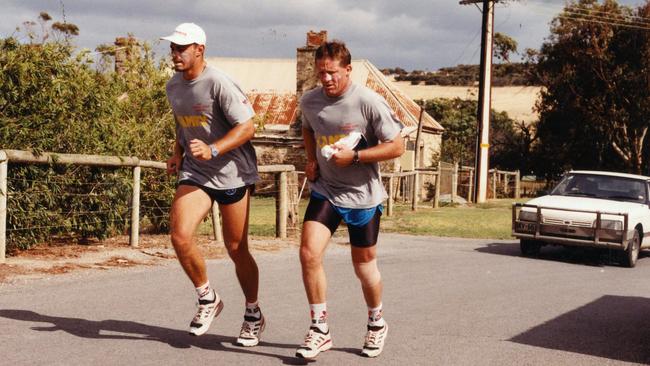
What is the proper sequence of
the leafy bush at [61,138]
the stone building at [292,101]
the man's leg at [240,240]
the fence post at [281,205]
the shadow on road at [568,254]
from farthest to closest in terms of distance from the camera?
the stone building at [292,101] < the fence post at [281,205] < the shadow on road at [568,254] < the leafy bush at [61,138] < the man's leg at [240,240]

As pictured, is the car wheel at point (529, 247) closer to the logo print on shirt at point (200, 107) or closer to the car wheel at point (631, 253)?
the car wheel at point (631, 253)

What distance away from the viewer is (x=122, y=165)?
1152 centimetres

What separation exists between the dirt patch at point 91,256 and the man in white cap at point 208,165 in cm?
334

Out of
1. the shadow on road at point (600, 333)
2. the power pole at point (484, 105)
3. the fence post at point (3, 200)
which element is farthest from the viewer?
the power pole at point (484, 105)

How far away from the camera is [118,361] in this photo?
5.53m

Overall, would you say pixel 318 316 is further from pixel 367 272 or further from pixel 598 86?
pixel 598 86

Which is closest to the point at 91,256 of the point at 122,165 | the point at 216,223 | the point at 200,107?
the point at 122,165

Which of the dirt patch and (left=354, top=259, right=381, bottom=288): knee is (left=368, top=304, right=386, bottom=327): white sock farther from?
the dirt patch

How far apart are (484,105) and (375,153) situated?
93.4 feet

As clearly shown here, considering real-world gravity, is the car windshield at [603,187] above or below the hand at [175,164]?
below

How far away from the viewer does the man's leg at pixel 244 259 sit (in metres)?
6.07

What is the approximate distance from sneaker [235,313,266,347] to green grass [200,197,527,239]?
9417 millimetres

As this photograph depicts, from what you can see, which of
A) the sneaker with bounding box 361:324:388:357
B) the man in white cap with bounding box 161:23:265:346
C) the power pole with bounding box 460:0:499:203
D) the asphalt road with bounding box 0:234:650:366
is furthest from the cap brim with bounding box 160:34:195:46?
the power pole with bounding box 460:0:499:203

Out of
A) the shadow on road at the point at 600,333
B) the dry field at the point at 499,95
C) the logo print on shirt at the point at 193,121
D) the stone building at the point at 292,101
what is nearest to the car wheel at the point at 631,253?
the shadow on road at the point at 600,333
